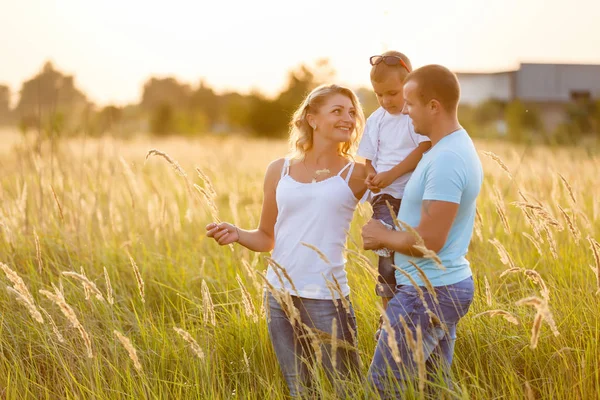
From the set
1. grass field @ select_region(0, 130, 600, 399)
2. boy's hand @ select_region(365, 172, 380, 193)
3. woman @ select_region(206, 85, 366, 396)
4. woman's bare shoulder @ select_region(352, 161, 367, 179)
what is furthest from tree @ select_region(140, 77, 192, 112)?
boy's hand @ select_region(365, 172, 380, 193)

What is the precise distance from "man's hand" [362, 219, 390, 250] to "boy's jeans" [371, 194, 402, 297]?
Answer: 36cm

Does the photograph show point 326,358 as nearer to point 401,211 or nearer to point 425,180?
point 401,211

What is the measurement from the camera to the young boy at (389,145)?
3.31 meters

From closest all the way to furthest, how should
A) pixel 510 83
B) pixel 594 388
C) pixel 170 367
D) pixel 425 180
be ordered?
pixel 425 180 < pixel 594 388 < pixel 170 367 < pixel 510 83

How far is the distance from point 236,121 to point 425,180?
5583 centimetres

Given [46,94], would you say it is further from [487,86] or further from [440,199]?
[487,86]

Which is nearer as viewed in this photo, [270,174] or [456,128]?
[456,128]

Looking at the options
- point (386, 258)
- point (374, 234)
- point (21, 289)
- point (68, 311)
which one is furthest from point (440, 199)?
point (21, 289)

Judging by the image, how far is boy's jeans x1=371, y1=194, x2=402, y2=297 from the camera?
10.9ft

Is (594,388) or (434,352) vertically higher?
(434,352)

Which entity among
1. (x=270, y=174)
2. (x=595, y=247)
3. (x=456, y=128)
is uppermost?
(x=456, y=128)

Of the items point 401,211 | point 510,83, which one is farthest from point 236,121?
point 401,211

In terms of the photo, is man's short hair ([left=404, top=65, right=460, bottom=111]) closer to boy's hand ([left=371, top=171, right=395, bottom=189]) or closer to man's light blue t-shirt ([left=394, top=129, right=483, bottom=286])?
man's light blue t-shirt ([left=394, top=129, right=483, bottom=286])

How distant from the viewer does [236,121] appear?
5800cm
